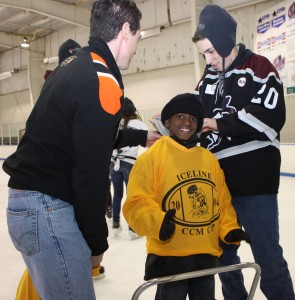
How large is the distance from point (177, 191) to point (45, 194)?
542 millimetres

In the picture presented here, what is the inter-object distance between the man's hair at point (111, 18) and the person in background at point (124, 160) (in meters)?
1.97

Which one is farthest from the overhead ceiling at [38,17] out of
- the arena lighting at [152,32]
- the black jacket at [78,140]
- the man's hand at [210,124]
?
the black jacket at [78,140]

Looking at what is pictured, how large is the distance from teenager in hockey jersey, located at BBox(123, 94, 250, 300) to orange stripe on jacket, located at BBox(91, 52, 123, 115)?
0.48 m

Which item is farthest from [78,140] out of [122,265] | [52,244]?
[122,265]

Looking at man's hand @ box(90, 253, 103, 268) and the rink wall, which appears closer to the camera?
man's hand @ box(90, 253, 103, 268)

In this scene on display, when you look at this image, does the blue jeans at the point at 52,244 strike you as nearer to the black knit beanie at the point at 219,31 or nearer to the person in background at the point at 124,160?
the black knit beanie at the point at 219,31

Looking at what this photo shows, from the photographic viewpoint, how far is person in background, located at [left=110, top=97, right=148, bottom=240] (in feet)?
9.91

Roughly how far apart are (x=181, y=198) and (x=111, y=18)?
67 centimetres

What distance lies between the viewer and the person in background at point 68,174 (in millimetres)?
812

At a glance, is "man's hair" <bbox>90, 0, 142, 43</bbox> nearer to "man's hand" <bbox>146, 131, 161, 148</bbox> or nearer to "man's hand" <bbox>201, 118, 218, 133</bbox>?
"man's hand" <bbox>201, 118, 218, 133</bbox>

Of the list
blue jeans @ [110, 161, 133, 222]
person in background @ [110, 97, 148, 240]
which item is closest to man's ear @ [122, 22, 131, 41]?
person in background @ [110, 97, 148, 240]

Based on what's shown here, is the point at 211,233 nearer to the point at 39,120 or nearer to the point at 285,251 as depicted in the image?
the point at 39,120

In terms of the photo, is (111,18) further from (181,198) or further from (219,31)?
(181,198)

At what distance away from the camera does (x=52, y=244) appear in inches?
34.4
